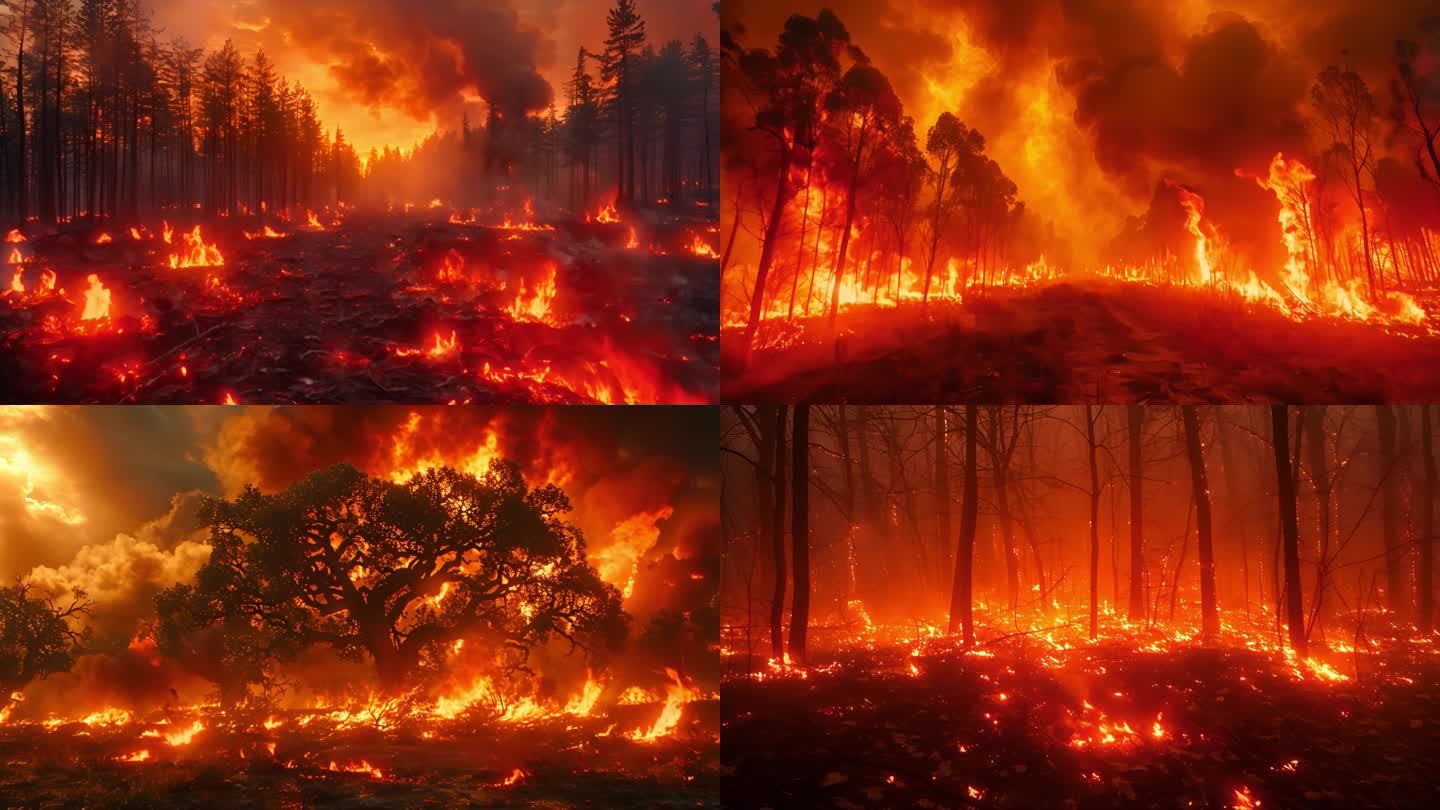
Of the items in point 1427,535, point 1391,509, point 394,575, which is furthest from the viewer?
point 1391,509

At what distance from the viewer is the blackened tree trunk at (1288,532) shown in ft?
22.1

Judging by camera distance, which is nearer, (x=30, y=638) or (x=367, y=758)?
(x=367, y=758)

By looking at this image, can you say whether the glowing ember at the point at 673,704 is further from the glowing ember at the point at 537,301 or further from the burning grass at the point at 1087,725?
the glowing ember at the point at 537,301

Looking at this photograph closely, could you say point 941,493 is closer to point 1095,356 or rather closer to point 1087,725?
point 1095,356

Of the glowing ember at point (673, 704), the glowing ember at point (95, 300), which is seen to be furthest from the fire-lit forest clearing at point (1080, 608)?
the glowing ember at point (95, 300)

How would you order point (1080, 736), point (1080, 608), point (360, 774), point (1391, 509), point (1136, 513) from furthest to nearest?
point (1391, 509) < point (1136, 513) < point (1080, 608) < point (1080, 736) < point (360, 774)

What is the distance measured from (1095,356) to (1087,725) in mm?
2877

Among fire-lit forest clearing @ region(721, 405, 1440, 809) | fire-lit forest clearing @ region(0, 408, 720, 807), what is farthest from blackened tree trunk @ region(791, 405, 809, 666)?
fire-lit forest clearing @ region(0, 408, 720, 807)

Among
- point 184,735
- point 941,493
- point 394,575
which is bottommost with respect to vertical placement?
point 184,735

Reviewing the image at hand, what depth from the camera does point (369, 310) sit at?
584 centimetres

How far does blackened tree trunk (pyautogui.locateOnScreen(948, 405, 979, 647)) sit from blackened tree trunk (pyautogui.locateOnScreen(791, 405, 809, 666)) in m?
→ 1.53

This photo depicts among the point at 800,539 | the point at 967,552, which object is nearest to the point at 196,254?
the point at 800,539

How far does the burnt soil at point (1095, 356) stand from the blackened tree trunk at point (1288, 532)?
36.5 inches

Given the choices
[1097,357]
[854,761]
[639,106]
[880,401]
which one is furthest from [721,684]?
[639,106]
